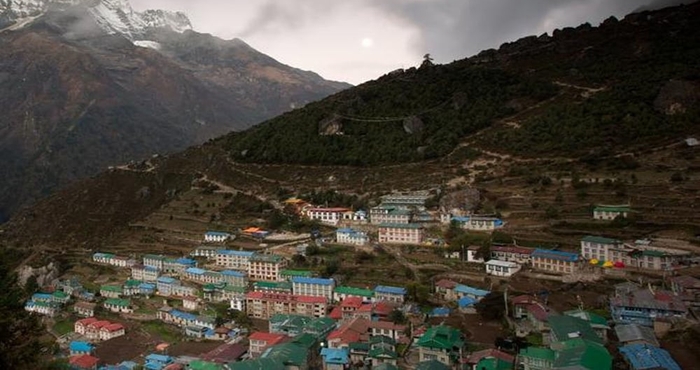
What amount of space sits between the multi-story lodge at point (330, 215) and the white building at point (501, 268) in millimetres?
17344

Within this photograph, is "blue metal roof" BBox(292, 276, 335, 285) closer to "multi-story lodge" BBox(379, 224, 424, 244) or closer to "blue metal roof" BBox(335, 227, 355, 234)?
"blue metal roof" BBox(335, 227, 355, 234)

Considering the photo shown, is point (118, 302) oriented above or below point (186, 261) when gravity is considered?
below

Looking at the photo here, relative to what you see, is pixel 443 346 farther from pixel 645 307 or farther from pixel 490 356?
pixel 645 307

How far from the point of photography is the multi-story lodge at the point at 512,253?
1491 inches

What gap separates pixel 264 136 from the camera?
260ft

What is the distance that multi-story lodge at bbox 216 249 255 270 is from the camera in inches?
1865

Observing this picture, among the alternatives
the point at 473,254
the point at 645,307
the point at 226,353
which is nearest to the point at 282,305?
the point at 226,353

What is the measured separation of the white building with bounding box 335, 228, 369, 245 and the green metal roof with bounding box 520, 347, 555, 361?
74.2 feet

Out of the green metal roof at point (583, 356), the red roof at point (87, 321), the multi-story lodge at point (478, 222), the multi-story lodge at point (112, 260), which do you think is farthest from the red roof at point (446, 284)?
the multi-story lodge at point (112, 260)

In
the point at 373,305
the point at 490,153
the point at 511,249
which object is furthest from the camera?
the point at 490,153

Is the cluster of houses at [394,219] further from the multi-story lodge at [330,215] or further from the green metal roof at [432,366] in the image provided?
the green metal roof at [432,366]

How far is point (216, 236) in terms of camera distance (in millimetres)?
53781

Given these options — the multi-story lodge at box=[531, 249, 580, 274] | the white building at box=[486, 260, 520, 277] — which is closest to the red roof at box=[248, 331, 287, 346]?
the white building at box=[486, 260, 520, 277]

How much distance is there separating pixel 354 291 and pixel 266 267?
9.66m
